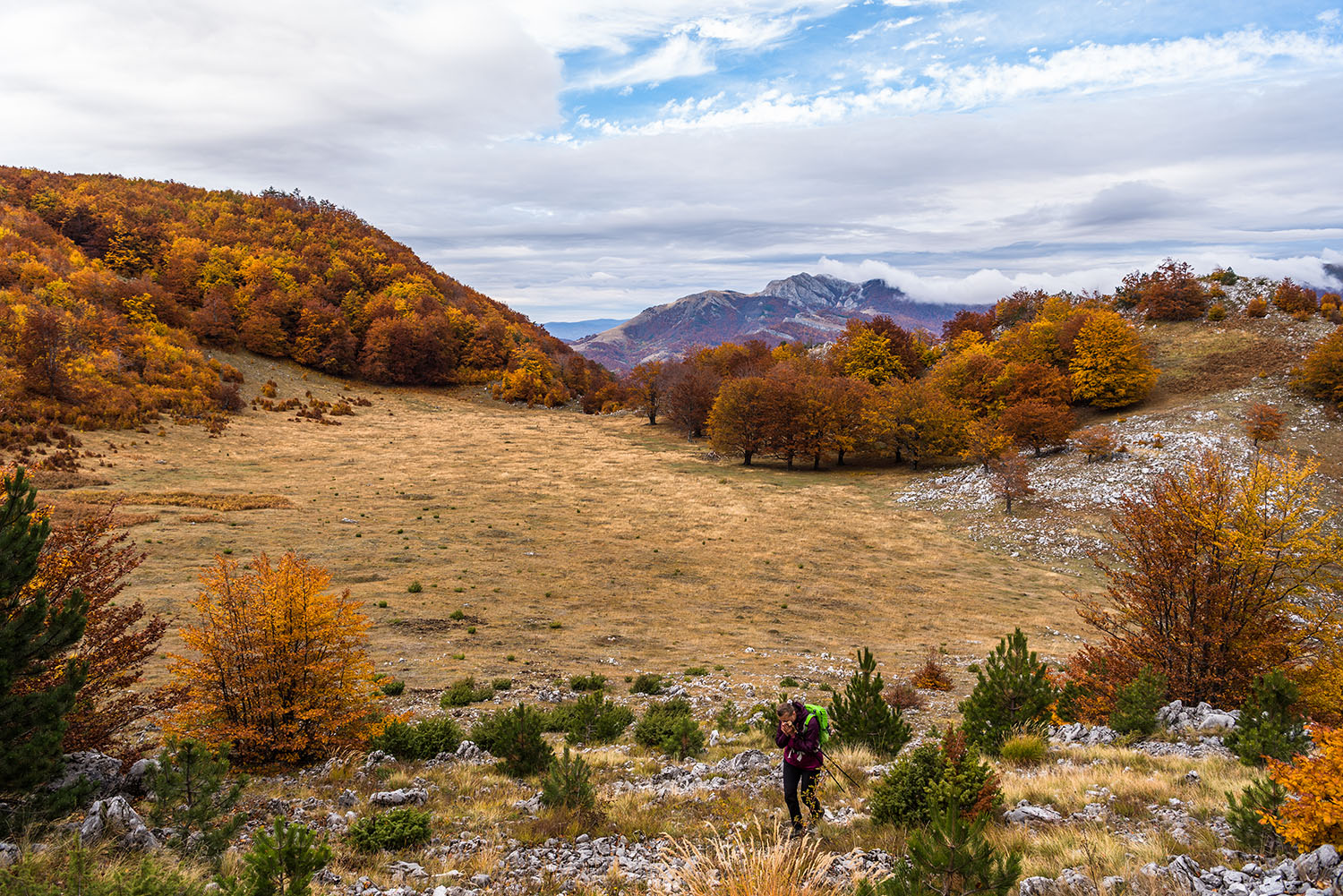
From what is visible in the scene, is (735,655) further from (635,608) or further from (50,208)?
(50,208)

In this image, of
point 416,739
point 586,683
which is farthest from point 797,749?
point 586,683

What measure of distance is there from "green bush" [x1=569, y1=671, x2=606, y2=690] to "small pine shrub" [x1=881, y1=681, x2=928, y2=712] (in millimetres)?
7469

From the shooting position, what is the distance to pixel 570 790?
8.69m

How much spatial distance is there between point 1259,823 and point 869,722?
6441 mm

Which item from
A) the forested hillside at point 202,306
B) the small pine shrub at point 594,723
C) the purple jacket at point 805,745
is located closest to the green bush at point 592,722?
the small pine shrub at point 594,723

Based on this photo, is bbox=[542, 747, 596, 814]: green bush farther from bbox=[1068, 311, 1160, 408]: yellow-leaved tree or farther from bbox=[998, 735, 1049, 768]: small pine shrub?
bbox=[1068, 311, 1160, 408]: yellow-leaved tree

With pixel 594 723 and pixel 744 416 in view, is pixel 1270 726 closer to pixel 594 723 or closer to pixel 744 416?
pixel 594 723

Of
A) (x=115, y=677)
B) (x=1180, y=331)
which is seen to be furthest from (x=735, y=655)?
(x=1180, y=331)

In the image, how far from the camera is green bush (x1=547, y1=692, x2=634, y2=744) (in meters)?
13.1

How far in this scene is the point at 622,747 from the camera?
1271 cm

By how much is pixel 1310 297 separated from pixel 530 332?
10228cm

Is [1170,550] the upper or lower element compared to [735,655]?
upper

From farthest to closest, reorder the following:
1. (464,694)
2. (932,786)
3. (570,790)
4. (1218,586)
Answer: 1. (464,694)
2. (1218,586)
3. (570,790)
4. (932,786)

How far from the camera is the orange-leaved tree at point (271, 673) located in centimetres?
1027
